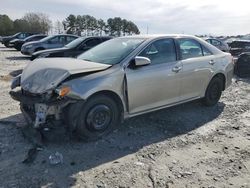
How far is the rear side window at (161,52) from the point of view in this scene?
205 inches

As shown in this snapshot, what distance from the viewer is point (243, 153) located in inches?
175

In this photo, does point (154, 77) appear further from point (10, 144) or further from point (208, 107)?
point (10, 144)

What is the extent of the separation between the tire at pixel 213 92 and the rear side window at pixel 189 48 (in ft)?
2.46

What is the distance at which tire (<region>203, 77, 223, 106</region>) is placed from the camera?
6.50 metres

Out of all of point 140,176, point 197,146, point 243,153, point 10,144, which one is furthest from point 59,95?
point 243,153

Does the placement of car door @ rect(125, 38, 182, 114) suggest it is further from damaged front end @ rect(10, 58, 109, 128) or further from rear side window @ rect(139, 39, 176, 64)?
damaged front end @ rect(10, 58, 109, 128)

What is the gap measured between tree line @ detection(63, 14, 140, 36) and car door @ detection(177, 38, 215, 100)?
4902 cm

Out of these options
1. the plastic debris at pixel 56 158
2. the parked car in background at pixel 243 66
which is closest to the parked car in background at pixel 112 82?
the plastic debris at pixel 56 158

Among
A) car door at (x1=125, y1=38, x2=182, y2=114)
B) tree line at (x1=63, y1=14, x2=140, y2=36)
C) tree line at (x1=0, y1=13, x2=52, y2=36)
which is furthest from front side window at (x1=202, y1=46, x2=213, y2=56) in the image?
tree line at (x1=0, y1=13, x2=52, y2=36)

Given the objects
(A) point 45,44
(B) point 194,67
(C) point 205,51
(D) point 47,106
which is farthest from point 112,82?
(A) point 45,44

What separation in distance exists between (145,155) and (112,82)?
1.19 m

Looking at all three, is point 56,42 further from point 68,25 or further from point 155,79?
point 68,25

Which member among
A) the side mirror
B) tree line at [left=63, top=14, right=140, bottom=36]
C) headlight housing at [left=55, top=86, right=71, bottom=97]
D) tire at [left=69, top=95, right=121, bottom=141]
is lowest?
tire at [left=69, top=95, right=121, bottom=141]

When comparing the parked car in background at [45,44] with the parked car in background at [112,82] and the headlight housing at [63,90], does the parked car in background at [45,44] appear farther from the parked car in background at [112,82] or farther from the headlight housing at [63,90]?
the headlight housing at [63,90]
